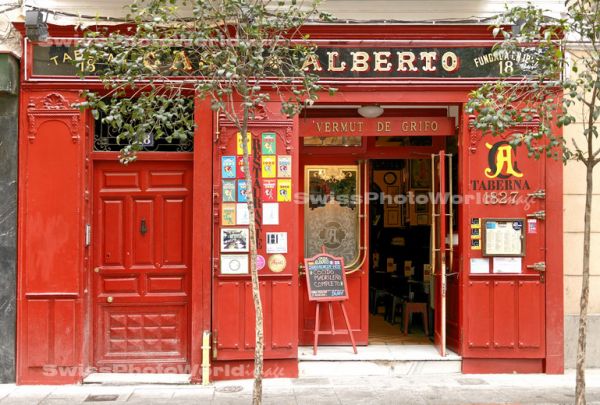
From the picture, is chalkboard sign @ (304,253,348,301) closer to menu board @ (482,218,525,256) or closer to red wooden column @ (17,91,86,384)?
menu board @ (482,218,525,256)

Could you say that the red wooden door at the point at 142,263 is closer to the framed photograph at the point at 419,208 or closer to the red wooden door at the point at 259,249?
the red wooden door at the point at 259,249

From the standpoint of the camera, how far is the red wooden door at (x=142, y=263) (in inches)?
340

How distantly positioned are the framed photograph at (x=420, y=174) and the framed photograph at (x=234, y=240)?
12.4ft

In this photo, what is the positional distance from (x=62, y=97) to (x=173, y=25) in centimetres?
172

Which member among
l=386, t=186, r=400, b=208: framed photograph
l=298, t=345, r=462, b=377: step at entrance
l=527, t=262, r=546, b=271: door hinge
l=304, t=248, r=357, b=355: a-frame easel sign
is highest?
l=386, t=186, r=400, b=208: framed photograph

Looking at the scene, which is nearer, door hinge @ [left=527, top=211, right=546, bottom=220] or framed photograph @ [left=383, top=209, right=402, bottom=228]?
door hinge @ [left=527, top=211, right=546, bottom=220]

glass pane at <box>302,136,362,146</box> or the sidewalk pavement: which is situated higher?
glass pane at <box>302,136,362,146</box>

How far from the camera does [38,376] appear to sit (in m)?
8.17

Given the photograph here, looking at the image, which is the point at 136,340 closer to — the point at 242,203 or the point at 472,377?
the point at 242,203

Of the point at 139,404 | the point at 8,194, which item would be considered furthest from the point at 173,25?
the point at 139,404

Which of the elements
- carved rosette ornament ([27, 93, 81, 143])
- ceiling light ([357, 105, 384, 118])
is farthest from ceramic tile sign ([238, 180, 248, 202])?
carved rosette ornament ([27, 93, 81, 143])

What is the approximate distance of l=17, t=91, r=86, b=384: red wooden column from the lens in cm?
816

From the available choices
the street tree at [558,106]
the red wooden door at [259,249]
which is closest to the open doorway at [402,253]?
the red wooden door at [259,249]

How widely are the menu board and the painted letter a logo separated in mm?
556
